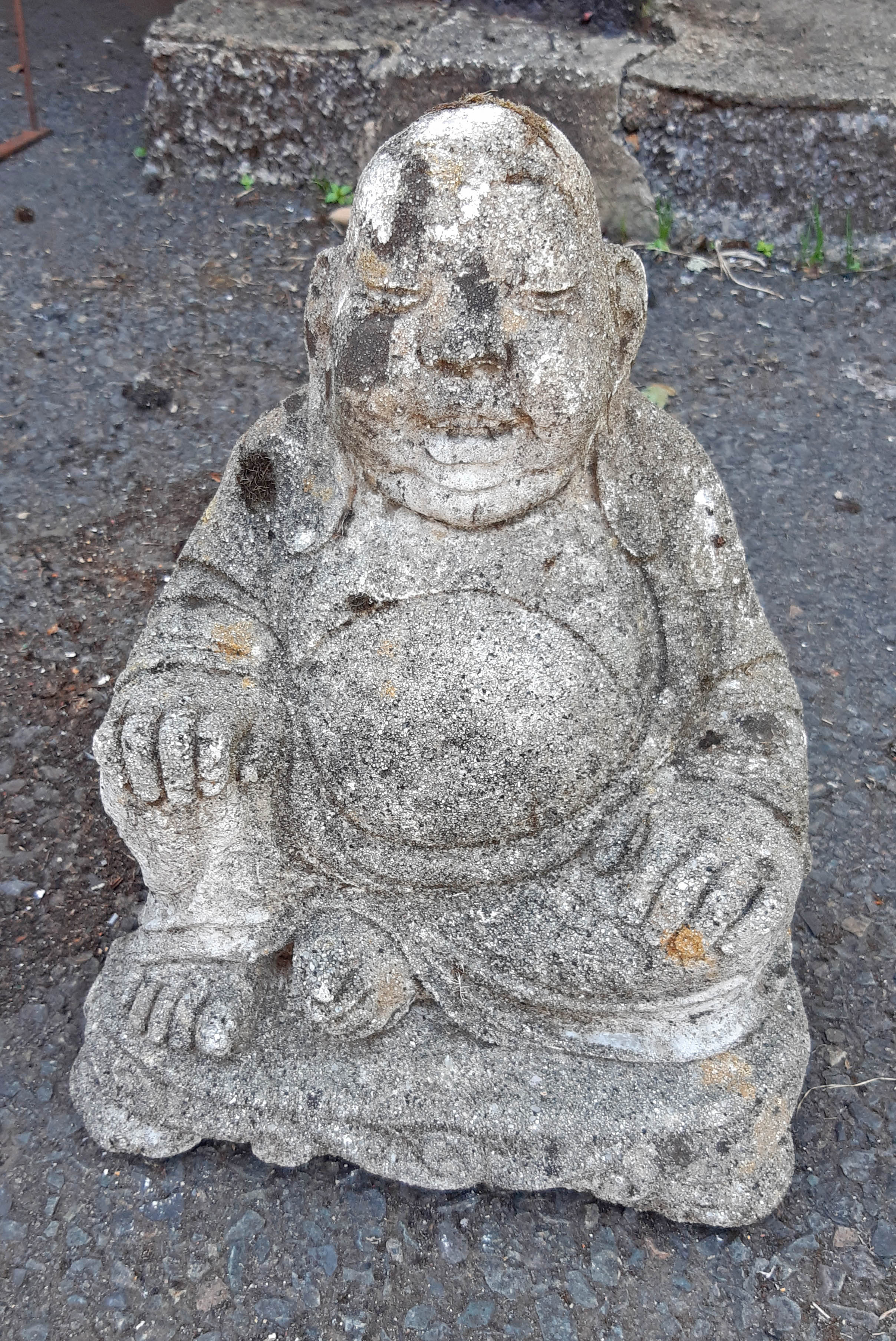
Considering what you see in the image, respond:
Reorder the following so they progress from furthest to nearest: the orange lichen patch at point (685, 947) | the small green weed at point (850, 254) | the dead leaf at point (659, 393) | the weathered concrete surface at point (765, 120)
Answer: the small green weed at point (850, 254) < the weathered concrete surface at point (765, 120) < the dead leaf at point (659, 393) < the orange lichen patch at point (685, 947)

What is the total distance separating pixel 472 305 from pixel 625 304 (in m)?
0.34

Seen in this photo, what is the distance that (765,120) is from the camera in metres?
4.73

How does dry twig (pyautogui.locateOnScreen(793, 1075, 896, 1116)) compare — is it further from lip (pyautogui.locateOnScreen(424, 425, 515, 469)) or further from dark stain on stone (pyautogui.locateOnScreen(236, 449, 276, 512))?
dark stain on stone (pyautogui.locateOnScreen(236, 449, 276, 512))

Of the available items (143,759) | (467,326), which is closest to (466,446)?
(467,326)

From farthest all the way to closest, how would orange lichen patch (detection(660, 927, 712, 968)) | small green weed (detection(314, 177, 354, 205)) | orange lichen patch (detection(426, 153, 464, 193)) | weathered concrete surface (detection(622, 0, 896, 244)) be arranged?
small green weed (detection(314, 177, 354, 205)), weathered concrete surface (detection(622, 0, 896, 244)), orange lichen patch (detection(660, 927, 712, 968)), orange lichen patch (detection(426, 153, 464, 193))

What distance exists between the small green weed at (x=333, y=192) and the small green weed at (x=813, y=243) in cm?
200

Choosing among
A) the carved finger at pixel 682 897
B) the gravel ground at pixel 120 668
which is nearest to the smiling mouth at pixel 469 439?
the carved finger at pixel 682 897

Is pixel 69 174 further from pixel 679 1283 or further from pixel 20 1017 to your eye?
pixel 679 1283

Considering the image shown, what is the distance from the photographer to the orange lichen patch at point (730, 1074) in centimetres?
214

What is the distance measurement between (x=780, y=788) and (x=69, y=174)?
4.74 metres

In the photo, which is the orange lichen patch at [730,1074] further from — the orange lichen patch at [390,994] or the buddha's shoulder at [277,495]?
the buddha's shoulder at [277,495]

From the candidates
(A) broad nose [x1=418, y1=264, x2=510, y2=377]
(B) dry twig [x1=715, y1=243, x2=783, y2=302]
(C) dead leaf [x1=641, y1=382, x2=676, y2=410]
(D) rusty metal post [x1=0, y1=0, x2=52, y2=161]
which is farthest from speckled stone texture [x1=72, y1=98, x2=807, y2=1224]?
(D) rusty metal post [x1=0, y1=0, x2=52, y2=161]

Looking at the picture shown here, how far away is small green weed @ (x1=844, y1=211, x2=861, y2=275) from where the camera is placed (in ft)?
16.1

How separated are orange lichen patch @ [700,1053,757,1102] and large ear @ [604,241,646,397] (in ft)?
4.06
